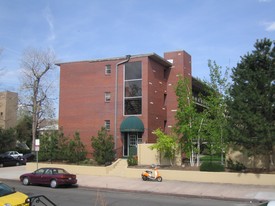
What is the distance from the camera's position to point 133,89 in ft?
125

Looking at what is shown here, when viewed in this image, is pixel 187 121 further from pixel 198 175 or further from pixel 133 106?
pixel 133 106

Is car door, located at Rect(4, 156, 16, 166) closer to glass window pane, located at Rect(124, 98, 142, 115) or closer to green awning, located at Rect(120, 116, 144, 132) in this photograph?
green awning, located at Rect(120, 116, 144, 132)

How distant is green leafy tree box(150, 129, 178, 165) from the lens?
29.3 meters

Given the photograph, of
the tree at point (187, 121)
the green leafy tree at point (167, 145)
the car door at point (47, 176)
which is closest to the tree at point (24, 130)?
the green leafy tree at point (167, 145)

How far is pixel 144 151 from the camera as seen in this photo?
32.0 metres

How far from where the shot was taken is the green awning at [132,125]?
3616 cm

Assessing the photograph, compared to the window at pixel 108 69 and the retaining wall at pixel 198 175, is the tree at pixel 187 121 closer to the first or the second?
the retaining wall at pixel 198 175

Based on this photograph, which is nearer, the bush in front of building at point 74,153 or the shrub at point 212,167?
the shrub at point 212,167

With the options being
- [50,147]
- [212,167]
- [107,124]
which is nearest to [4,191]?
[212,167]

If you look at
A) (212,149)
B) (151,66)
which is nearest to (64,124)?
(151,66)

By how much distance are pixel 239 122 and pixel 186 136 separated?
6.59 metres

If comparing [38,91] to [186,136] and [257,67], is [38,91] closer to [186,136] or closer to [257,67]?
[186,136]

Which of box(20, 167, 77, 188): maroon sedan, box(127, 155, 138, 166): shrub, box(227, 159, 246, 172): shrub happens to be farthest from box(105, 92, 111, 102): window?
box(227, 159, 246, 172): shrub

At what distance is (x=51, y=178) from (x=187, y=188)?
848 cm
